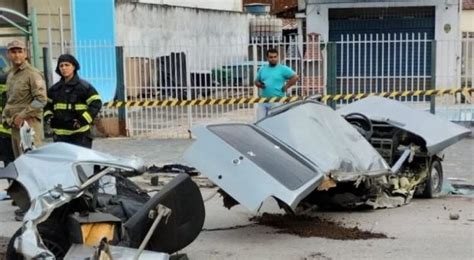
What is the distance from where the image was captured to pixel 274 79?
11117 mm

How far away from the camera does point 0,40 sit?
16.9 metres

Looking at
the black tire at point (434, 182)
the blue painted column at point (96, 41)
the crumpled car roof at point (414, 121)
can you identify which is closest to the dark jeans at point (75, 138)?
the crumpled car roof at point (414, 121)

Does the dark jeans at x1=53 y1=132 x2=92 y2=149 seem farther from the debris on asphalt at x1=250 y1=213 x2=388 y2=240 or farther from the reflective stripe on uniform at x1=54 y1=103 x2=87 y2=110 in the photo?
the debris on asphalt at x1=250 y1=213 x2=388 y2=240

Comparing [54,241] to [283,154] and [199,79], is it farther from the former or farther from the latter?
[199,79]

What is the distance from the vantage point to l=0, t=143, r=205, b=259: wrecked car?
173 inches

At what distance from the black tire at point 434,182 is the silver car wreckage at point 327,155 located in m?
0.01

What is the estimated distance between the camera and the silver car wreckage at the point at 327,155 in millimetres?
6059

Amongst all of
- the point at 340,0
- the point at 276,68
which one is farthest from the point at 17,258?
the point at 340,0

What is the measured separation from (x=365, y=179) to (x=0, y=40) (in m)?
12.5

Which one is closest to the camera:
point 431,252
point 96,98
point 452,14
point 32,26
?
point 431,252

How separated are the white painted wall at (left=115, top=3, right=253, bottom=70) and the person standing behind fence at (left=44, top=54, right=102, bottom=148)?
634cm

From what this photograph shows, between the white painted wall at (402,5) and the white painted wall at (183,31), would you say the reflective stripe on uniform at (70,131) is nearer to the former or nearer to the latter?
the white painted wall at (183,31)

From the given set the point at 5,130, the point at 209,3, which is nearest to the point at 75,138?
the point at 5,130

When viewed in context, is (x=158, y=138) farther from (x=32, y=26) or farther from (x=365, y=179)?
(x=365, y=179)
